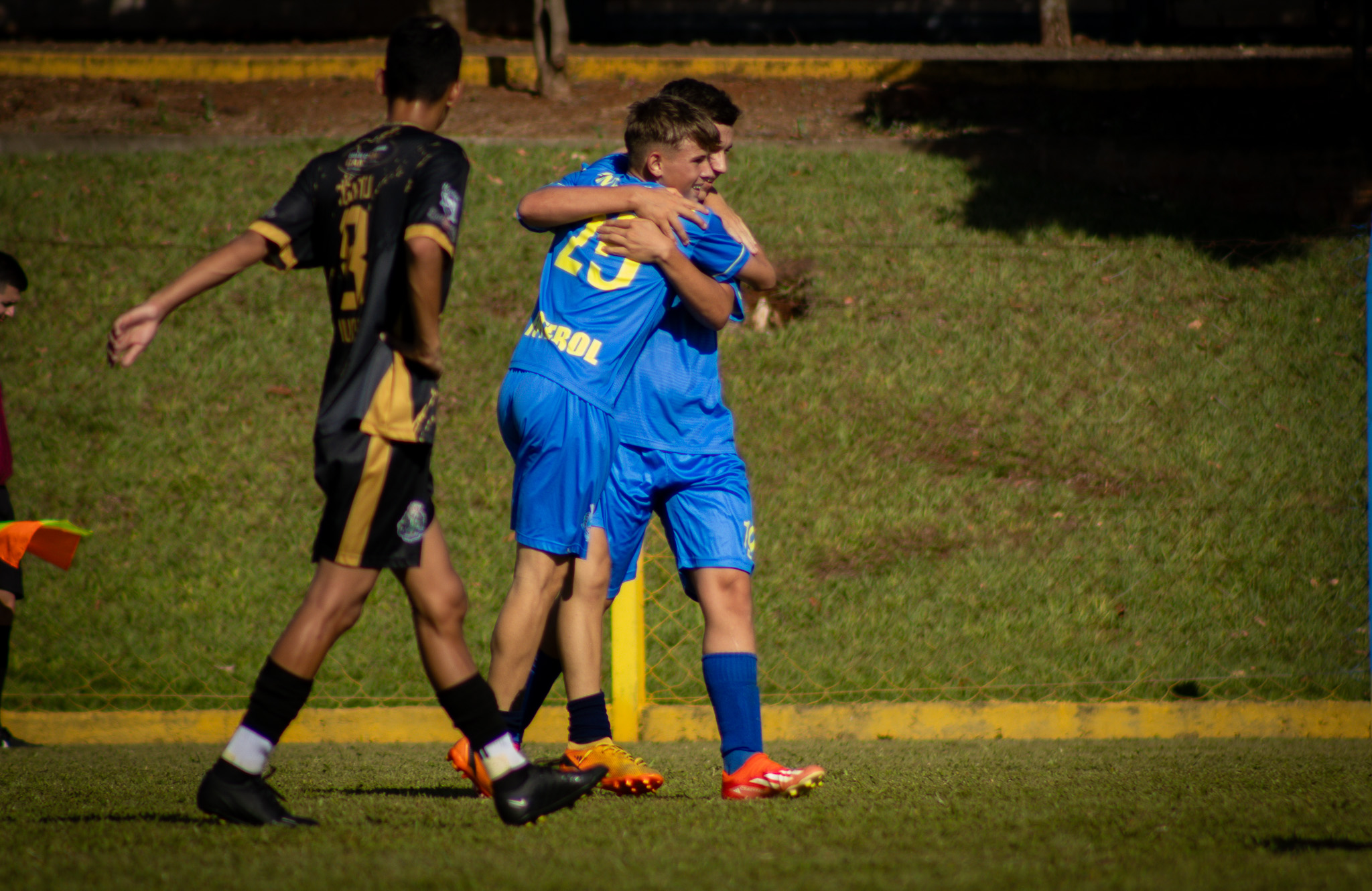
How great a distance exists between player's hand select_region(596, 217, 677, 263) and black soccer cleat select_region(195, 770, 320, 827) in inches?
73.5

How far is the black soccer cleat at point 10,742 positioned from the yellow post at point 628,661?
8.92 ft

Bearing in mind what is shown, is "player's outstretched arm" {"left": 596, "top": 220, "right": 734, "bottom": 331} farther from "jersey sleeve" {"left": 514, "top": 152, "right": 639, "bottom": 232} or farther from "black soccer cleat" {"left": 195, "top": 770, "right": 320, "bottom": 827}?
"black soccer cleat" {"left": 195, "top": 770, "right": 320, "bottom": 827}

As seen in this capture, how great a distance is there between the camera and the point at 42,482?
8617 mm

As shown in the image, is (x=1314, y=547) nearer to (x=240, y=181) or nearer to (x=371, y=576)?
(x=371, y=576)

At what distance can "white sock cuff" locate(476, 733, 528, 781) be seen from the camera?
10.2 feet

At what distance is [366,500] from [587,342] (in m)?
1.05

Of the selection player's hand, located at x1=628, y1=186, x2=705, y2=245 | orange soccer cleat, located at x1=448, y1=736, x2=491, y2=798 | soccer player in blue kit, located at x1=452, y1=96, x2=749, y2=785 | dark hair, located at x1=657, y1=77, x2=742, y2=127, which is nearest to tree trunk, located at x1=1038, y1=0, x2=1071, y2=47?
dark hair, located at x1=657, y1=77, x2=742, y2=127

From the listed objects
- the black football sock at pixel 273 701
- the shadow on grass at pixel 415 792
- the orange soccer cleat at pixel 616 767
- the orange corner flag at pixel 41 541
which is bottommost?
the shadow on grass at pixel 415 792

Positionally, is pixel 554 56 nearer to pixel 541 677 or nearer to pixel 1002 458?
pixel 1002 458

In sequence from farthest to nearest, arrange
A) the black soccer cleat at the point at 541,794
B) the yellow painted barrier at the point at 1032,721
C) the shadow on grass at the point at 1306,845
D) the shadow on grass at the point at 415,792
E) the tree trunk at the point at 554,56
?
the tree trunk at the point at 554,56
the yellow painted barrier at the point at 1032,721
the shadow on grass at the point at 415,792
the black soccer cleat at the point at 541,794
the shadow on grass at the point at 1306,845

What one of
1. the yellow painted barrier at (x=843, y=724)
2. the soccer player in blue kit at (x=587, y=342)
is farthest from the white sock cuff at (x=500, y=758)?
the yellow painted barrier at (x=843, y=724)

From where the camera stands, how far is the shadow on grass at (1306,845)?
9.10 ft

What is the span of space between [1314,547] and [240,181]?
9680mm

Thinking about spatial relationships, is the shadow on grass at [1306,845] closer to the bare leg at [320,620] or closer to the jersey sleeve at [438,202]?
the bare leg at [320,620]
